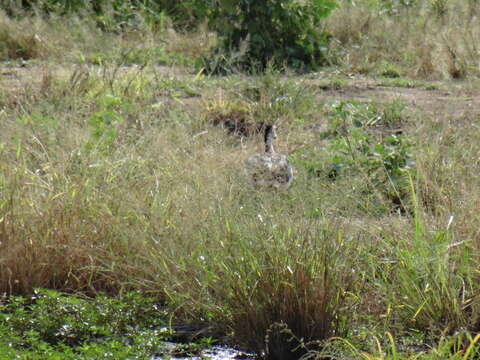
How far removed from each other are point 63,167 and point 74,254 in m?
0.70

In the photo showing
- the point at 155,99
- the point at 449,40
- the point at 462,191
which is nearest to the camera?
the point at 462,191

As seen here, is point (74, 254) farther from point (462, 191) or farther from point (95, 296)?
point (462, 191)

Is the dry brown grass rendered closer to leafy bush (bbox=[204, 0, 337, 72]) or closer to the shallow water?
leafy bush (bbox=[204, 0, 337, 72])

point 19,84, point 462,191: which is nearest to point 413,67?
point 19,84

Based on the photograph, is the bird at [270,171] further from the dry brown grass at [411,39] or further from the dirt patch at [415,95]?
the dry brown grass at [411,39]

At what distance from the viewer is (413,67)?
9914 millimetres

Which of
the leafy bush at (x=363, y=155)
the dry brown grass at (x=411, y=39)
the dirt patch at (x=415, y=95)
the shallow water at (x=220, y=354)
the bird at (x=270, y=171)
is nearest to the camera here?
the shallow water at (x=220, y=354)

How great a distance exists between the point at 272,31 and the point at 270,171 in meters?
5.07

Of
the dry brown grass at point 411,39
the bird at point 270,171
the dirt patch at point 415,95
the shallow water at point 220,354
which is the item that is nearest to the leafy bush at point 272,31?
the dry brown grass at point 411,39

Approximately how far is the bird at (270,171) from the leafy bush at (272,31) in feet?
14.3

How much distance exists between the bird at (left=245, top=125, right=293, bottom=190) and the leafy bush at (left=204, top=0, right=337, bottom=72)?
14.3 ft

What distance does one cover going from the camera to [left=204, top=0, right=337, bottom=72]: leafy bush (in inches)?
384

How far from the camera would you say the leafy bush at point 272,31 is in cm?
976

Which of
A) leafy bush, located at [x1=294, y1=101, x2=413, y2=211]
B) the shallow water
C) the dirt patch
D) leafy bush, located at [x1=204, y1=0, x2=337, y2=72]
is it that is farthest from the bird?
leafy bush, located at [x1=204, y1=0, x2=337, y2=72]
